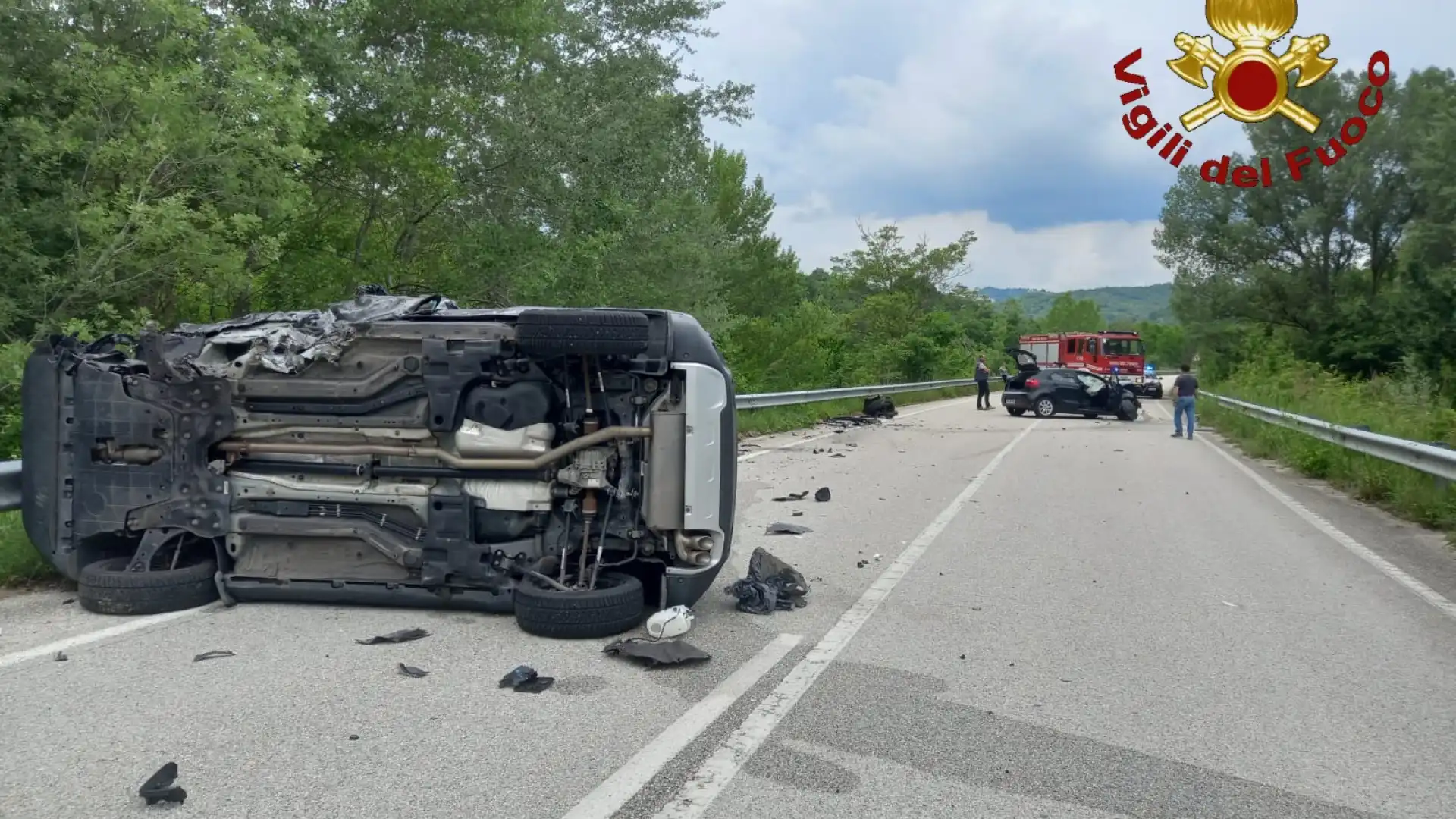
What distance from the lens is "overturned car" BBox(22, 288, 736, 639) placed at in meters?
5.50

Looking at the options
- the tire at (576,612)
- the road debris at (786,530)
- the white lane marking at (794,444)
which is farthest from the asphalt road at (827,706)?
the white lane marking at (794,444)

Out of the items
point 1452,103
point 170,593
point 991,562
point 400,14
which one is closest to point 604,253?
point 400,14

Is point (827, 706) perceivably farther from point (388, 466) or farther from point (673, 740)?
point (388, 466)

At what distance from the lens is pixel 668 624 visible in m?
5.31

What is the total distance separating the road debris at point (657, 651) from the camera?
4.90 metres

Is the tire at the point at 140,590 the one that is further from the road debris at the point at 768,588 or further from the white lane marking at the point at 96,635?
the road debris at the point at 768,588

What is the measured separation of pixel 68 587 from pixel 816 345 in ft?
118

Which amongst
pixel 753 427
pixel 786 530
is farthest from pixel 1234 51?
pixel 786 530

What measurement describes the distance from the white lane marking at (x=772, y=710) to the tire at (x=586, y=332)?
1801 mm

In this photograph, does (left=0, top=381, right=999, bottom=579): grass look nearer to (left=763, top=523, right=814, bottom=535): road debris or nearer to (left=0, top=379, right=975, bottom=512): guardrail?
(left=0, top=379, right=975, bottom=512): guardrail

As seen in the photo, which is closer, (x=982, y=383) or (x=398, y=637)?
(x=398, y=637)

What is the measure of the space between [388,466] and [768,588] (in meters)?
2.27

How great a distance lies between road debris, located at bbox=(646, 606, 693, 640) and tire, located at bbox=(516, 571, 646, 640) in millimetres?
125

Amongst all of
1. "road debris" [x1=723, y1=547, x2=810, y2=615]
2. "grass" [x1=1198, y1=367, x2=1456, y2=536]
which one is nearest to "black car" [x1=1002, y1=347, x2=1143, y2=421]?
"grass" [x1=1198, y1=367, x2=1456, y2=536]
